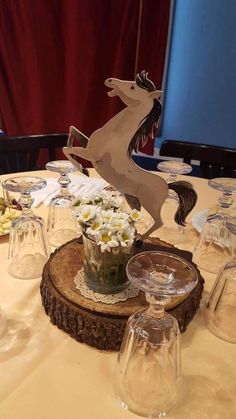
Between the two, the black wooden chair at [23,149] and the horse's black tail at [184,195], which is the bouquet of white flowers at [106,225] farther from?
the black wooden chair at [23,149]

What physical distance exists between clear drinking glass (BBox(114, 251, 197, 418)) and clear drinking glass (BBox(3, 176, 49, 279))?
0.99 feet

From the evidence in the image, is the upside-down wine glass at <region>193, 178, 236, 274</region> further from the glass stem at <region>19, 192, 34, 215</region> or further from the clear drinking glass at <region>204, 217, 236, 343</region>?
the glass stem at <region>19, 192, 34, 215</region>

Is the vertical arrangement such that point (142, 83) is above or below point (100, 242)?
above

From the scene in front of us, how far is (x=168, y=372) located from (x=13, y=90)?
2114 mm

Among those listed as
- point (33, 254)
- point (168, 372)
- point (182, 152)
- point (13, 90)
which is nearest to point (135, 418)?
point (168, 372)

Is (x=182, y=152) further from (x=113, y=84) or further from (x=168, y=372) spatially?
(x=168, y=372)

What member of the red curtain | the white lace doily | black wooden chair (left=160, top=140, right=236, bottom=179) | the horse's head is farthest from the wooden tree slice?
the red curtain

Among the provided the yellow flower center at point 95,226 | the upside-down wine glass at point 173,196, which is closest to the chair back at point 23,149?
the upside-down wine glass at point 173,196

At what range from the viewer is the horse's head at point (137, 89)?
0.64 meters

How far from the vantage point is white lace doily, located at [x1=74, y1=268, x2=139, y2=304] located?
0.61 metres

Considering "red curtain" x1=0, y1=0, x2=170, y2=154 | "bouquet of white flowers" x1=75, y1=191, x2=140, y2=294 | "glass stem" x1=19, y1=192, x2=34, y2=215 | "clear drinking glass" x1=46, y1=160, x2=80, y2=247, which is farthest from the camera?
"red curtain" x1=0, y1=0, x2=170, y2=154

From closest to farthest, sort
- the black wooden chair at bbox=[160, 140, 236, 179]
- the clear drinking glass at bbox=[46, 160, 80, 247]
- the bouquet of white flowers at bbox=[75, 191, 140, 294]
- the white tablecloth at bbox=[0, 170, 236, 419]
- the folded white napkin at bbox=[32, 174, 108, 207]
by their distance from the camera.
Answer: the white tablecloth at bbox=[0, 170, 236, 419] < the bouquet of white flowers at bbox=[75, 191, 140, 294] < the clear drinking glass at bbox=[46, 160, 80, 247] < the folded white napkin at bbox=[32, 174, 108, 207] < the black wooden chair at bbox=[160, 140, 236, 179]

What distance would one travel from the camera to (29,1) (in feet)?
6.75

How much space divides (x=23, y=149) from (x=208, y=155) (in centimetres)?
79
